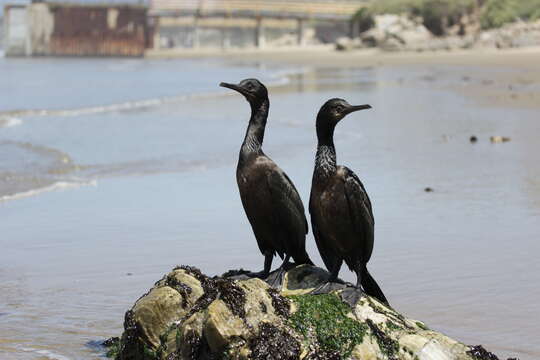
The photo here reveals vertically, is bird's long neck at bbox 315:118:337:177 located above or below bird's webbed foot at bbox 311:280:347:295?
above

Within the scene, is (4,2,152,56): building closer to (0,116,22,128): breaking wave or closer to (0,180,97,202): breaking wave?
(0,116,22,128): breaking wave

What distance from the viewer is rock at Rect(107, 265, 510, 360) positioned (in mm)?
4891

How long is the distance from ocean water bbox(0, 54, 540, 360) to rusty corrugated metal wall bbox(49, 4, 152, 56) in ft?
222

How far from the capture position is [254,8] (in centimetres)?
9625

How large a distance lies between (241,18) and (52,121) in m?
75.7

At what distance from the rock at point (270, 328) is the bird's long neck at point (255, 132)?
0.83 meters

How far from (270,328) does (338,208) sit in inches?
32.2

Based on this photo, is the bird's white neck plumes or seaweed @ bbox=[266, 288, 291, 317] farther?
the bird's white neck plumes

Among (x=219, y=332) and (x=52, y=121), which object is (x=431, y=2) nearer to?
(x=52, y=121)

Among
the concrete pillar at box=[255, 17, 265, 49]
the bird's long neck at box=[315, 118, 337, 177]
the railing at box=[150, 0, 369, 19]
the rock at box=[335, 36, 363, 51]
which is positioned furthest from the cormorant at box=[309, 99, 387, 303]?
the concrete pillar at box=[255, 17, 265, 49]

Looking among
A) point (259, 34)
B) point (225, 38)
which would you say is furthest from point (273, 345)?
point (225, 38)

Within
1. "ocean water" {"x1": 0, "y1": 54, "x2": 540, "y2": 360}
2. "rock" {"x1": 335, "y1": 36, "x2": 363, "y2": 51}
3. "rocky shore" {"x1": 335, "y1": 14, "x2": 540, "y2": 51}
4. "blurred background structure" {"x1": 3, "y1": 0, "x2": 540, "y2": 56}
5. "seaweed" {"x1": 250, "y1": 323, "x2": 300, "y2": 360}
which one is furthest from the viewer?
"rock" {"x1": 335, "y1": 36, "x2": 363, "y2": 51}

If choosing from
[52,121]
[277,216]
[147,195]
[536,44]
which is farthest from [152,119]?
[536,44]

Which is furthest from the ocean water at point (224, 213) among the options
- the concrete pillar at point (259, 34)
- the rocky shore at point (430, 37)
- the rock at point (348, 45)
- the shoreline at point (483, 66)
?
the concrete pillar at point (259, 34)
